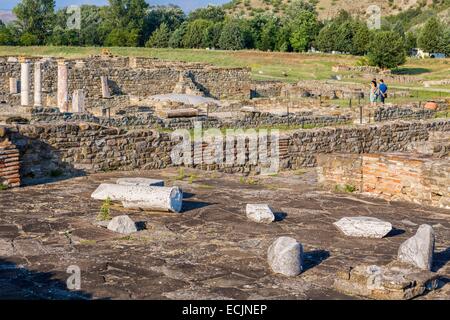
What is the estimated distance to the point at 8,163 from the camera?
9688mm

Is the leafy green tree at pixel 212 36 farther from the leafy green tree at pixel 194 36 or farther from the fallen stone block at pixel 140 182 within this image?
the fallen stone block at pixel 140 182

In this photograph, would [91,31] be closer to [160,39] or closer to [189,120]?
[160,39]

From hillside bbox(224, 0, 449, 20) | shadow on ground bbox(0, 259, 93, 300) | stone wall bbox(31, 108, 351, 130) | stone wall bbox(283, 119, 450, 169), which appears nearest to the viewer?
shadow on ground bbox(0, 259, 93, 300)

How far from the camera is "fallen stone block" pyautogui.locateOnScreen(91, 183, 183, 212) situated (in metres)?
8.21

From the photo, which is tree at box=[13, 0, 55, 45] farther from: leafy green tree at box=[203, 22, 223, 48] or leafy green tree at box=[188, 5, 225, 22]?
leafy green tree at box=[188, 5, 225, 22]

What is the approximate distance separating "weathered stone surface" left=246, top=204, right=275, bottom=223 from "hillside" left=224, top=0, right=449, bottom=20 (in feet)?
344

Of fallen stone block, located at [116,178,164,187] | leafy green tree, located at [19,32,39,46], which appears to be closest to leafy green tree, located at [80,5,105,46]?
leafy green tree, located at [19,32,39,46]

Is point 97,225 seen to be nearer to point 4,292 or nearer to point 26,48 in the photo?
point 4,292

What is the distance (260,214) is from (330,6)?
114902mm

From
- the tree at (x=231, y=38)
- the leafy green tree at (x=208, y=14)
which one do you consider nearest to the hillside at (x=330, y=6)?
the leafy green tree at (x=208, y=14)

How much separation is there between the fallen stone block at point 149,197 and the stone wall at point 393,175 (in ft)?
10.5

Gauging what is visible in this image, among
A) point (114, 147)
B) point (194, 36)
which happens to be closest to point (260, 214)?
point (114, 147)
